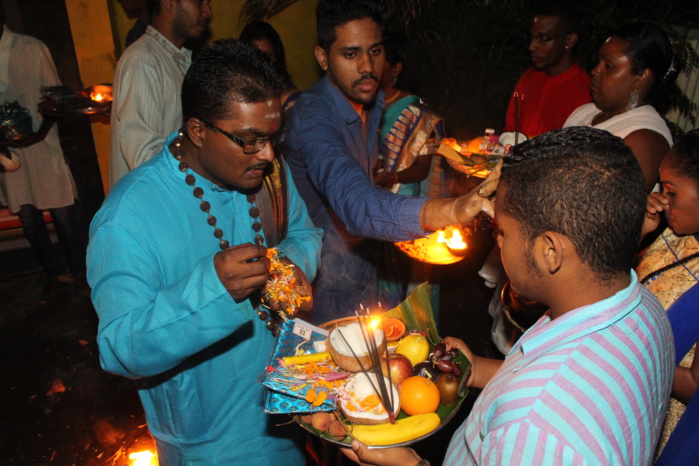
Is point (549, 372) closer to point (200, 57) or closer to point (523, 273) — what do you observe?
point (523, 273)

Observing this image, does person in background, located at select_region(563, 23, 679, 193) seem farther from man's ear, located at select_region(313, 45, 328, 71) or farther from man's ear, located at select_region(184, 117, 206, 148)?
man's ear, located at select_region(184, 117, 206, 148)

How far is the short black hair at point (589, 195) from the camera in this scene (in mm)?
1270

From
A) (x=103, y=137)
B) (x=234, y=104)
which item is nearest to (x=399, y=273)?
(x=234, y=104)

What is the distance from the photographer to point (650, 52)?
138 inches

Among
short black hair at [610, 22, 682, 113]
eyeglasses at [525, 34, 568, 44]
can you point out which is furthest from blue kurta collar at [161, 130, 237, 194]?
eyeglasses at [525, 34, 568, 44]

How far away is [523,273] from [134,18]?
6465 mm

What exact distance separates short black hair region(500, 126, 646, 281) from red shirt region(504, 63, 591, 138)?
12.2 feet

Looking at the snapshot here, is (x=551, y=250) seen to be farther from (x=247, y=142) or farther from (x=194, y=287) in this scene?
(x=247, y=142)

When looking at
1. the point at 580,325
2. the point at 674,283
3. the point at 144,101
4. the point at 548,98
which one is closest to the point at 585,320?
the point at 580,325

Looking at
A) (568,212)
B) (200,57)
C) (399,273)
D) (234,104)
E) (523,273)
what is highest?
(200,57)

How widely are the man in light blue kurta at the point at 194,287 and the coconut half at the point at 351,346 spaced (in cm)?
41

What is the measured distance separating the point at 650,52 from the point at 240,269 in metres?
3.54

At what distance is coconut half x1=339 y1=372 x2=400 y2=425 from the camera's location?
1.92m

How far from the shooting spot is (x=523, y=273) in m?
1.50
